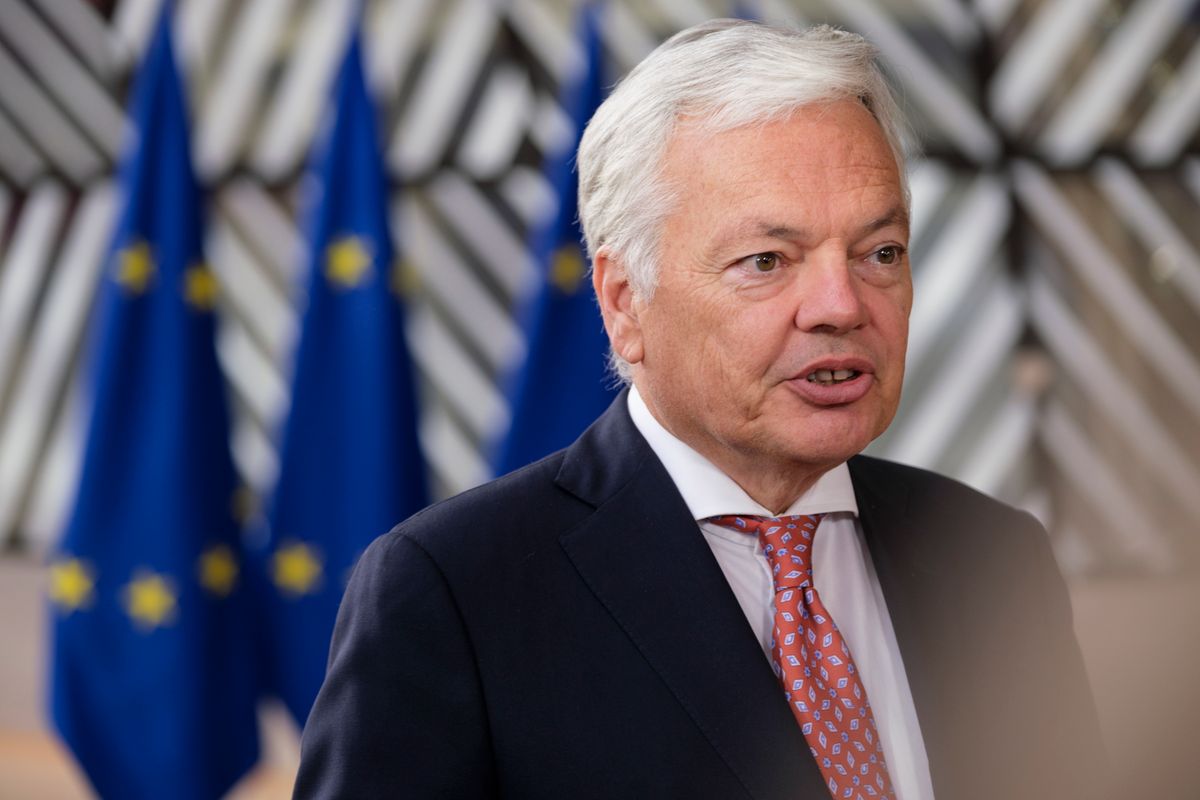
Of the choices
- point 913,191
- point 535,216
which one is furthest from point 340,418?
point 913,191

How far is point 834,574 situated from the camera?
1579 millimetres

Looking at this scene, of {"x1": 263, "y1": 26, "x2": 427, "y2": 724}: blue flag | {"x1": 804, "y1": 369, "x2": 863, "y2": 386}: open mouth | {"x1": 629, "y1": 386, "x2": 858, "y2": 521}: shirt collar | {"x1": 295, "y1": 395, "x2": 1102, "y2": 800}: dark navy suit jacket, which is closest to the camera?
{"x1": 295, "y1": 395, "x2": 1102, "y2": 800}: dark navy suit jacket

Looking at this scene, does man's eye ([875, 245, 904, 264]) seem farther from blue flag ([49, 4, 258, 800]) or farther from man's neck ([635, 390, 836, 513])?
blue flag ([49, 4, 258, 800])

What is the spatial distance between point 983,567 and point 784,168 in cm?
65

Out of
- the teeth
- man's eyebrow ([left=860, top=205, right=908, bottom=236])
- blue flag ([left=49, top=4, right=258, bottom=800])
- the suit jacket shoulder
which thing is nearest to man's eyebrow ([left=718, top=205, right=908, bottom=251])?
man's eyebrow ([left=860, top=205, right=908, bottom=236])

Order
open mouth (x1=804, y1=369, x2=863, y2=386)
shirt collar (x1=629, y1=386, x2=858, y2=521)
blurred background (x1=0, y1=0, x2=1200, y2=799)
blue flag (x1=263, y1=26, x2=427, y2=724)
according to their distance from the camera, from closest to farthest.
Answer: open mouth (x1=804, y1=369, x2=863, y2=386), shirt collar (x1=629, y1=386, x2=858, y2=521), blue flag (x1=263, y1=26, x2=427, y2=724), blurred background (x1=0, y1=0, x2=1200, y2=799)

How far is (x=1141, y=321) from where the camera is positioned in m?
4.50

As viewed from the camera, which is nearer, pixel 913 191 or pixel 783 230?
pixel 783 230

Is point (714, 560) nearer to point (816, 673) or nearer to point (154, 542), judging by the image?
point (816, 673)

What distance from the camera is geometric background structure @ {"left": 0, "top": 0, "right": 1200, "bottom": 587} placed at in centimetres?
446

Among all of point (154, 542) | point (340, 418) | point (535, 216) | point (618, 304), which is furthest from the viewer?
point (535, 216)

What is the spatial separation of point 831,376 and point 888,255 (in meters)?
0.15

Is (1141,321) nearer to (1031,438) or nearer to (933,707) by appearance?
(1031,438)

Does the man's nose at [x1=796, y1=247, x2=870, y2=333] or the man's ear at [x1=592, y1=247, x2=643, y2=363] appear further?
A: the man's ear at [x1=592, y1=247, x2=643, y2=363]
